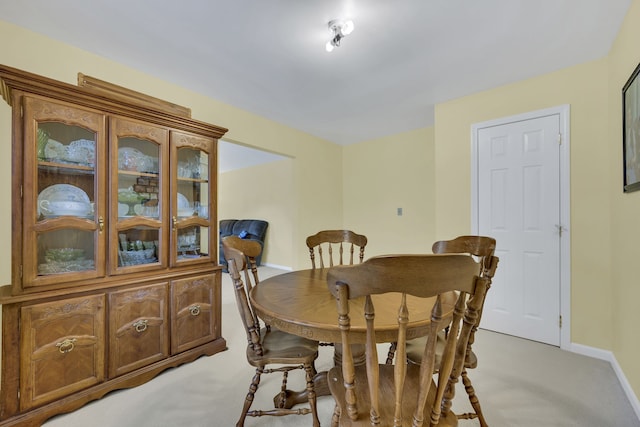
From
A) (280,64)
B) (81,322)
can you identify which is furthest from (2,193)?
(280,64)

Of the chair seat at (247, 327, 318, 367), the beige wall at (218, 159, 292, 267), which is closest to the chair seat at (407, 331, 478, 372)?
the chair seat at (247, 327, 318, 367)

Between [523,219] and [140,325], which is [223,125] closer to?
[140,325]

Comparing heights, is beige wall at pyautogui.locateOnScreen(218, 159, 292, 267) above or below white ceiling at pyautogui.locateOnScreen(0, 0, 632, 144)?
below

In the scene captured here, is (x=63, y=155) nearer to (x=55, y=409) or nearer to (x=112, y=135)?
(x=112, y=135)

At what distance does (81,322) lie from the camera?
1592 mm

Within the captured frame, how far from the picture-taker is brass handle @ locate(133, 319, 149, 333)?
1.80 meters

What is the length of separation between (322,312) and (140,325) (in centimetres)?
145

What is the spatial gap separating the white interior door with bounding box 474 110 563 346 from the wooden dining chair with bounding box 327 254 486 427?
206 cm

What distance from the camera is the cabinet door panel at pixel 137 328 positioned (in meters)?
1.71

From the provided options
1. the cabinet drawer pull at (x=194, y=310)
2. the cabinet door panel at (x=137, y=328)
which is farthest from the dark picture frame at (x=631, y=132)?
the cabinet door panel at (x=137, y=328)

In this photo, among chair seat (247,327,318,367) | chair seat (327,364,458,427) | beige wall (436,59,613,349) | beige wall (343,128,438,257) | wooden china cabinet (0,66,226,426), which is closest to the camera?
chair seat (327,364,458,427)

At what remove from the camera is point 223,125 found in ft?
9.56

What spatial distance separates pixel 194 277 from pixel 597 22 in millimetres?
3306

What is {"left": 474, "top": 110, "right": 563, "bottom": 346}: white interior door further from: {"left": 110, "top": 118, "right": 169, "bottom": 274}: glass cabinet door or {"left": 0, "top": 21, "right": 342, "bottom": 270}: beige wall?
{"left": 110, "top": 118, "right": 169, "bottom": 274}: glass cabinet door
